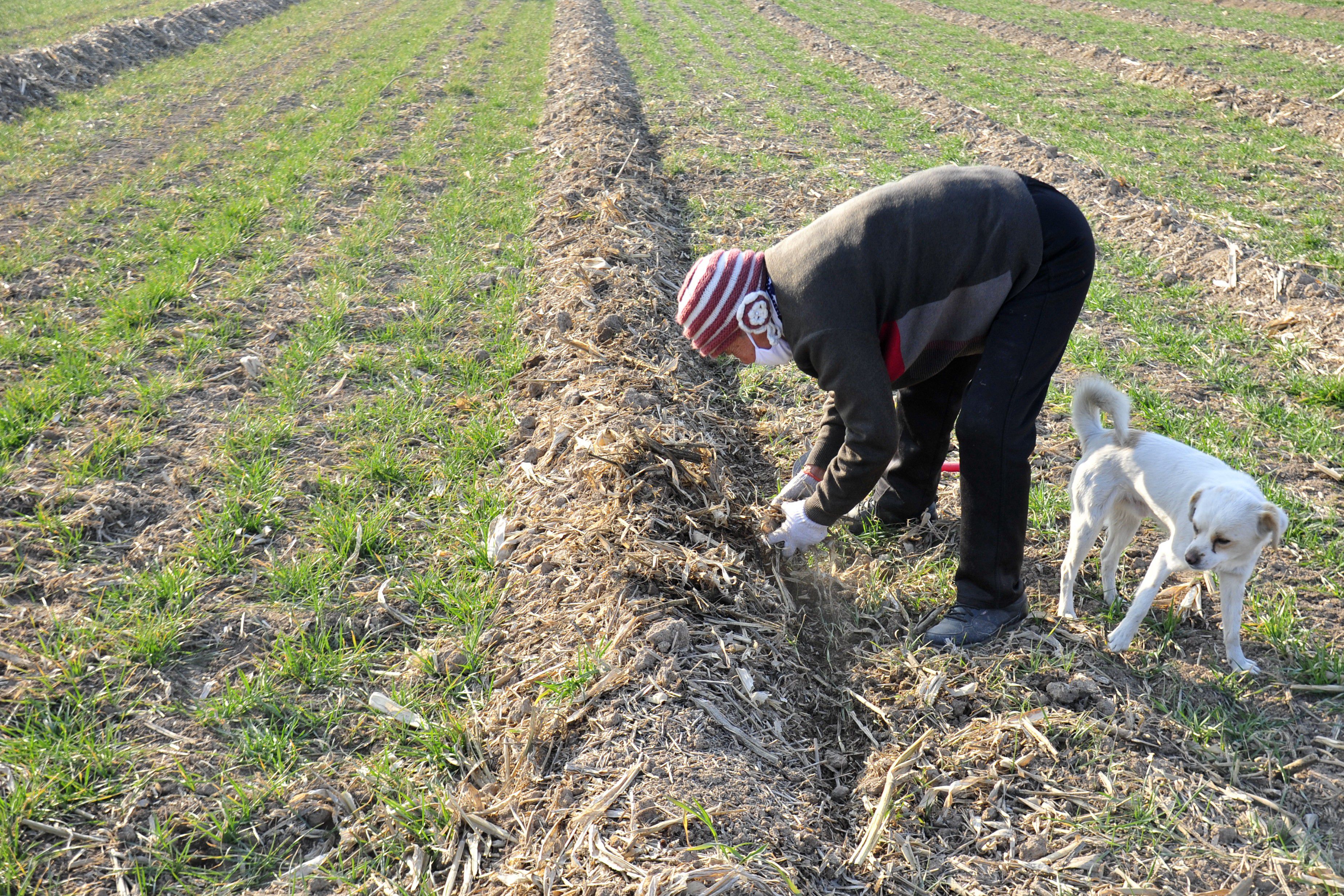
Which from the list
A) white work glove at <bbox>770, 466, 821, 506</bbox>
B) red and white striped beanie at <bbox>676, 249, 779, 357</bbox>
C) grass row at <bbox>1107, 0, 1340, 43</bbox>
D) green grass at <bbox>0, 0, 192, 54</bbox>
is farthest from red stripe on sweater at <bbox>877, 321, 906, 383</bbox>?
grass row at <bbox>1107, 0, 1340, 43</bbox>

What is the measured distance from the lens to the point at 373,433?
15.9ft

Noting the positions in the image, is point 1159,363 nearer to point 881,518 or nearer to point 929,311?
point 881,518

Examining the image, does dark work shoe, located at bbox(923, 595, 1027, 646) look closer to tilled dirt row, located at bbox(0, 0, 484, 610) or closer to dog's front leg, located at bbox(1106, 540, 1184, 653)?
dog's front leg, located at bbox(1106, 540, 1184, 653)

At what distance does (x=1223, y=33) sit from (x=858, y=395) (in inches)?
852

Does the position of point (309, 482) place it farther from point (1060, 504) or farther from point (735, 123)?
point (735, 123)

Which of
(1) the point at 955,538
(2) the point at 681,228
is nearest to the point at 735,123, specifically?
(2) the point at 681,228

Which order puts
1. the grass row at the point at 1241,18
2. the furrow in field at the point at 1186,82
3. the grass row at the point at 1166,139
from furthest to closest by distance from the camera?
the grass row at the point at 1241,18, the furrow in field at the point at 1186,82, the grass row at the point at 1166,139

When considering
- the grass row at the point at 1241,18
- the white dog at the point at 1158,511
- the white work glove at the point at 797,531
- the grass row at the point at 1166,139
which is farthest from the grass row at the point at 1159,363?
the grass row at the point at 1241,18

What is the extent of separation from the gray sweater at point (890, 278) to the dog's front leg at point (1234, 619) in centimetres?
130

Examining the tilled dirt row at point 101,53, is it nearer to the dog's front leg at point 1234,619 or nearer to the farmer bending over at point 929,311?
the farmer bending over at point 929,311

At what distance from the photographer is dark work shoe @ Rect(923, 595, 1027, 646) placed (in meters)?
3.40

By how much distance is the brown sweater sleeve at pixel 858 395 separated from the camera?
288 centimetres

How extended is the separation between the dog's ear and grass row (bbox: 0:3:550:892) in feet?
9.58

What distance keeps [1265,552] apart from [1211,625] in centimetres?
77
